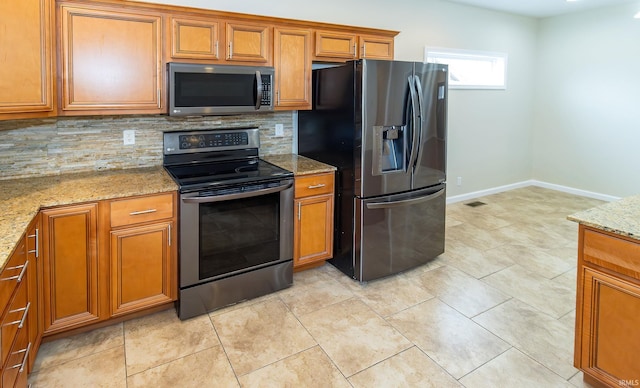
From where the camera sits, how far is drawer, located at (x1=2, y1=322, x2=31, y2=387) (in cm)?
143

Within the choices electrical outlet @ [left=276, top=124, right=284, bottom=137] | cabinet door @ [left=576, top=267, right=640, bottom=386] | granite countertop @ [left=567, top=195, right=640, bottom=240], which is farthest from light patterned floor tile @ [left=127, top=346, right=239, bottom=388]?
electrical outlet @ [left=276, top=124, right=284, bottom=137]

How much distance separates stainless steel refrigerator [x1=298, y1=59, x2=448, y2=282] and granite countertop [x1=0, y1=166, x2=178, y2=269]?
128 cm

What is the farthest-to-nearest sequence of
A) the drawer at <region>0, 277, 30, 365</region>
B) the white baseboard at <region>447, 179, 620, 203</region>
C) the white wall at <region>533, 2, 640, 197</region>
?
the white baseboard at <region>447, 179, 620, 203</region>
the white wall at <region>533, 2, 640, 197</region>
the drawer at <region>0, 277, 30, 365</region>

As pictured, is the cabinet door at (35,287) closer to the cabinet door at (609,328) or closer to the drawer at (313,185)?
the drawer at (313,185)

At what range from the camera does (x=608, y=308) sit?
5.79 feet

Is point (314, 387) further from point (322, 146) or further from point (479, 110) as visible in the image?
A: point (479, 110)

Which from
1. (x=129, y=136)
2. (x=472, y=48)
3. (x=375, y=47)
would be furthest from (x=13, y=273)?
(x=472, y=48)

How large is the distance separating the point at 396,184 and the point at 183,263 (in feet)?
5.32

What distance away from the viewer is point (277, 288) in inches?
117

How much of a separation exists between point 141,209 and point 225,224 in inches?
20.3

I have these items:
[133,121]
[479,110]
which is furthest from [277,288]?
[479,110]

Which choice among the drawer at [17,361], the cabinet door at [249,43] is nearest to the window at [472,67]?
the cabinet door at [249,43]

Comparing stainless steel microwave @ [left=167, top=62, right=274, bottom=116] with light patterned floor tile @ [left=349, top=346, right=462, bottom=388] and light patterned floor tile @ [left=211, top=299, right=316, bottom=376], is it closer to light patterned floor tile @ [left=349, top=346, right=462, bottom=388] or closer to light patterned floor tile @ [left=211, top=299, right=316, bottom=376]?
light patterned floor tile @ [left=211, top=299, right=316, bottom=376]

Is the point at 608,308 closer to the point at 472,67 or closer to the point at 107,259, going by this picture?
the point at 107,259
